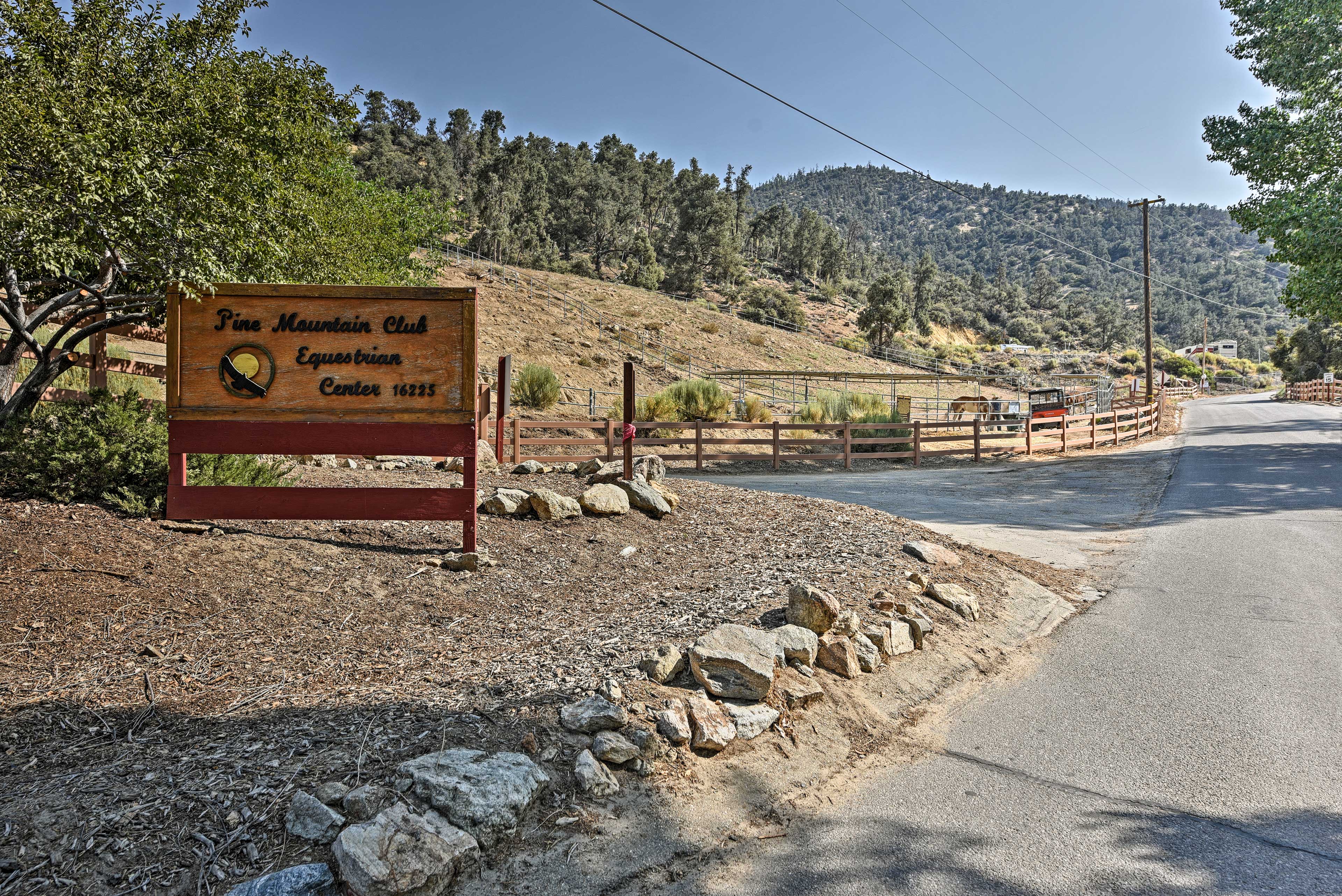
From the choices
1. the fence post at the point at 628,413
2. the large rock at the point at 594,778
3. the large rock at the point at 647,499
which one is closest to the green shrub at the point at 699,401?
the fence post at the point at 628,413

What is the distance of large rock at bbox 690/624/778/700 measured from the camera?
4223 mm

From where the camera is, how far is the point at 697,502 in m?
9.81

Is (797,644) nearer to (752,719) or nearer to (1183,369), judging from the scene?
(752,719)

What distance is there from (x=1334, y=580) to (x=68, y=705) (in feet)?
34.9

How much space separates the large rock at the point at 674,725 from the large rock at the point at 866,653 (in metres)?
1.63

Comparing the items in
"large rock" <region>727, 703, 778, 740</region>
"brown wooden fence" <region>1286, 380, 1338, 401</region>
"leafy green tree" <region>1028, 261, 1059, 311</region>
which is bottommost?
"large rock" <region>727, 703, 778, 740</region>

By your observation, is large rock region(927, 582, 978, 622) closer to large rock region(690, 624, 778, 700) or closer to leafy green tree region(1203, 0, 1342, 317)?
large rock region(690, 624, 778, 700)

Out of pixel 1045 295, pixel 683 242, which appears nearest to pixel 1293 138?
pixel 683 242

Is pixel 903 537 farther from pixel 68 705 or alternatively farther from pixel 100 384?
pixel 100 384

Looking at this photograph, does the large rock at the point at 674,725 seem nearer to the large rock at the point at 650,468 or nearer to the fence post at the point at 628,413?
the fence post at the point at 628,413

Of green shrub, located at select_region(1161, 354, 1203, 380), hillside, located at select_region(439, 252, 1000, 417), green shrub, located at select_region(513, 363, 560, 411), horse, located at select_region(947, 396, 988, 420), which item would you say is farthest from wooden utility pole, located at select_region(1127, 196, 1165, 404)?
green shrub, located at select_region(1161, 354, 1203, 380)

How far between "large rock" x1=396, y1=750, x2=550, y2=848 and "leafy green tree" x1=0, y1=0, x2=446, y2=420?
15.6 ft

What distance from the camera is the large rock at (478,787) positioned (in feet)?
9.68

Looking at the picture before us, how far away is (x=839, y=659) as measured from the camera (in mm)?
4910
